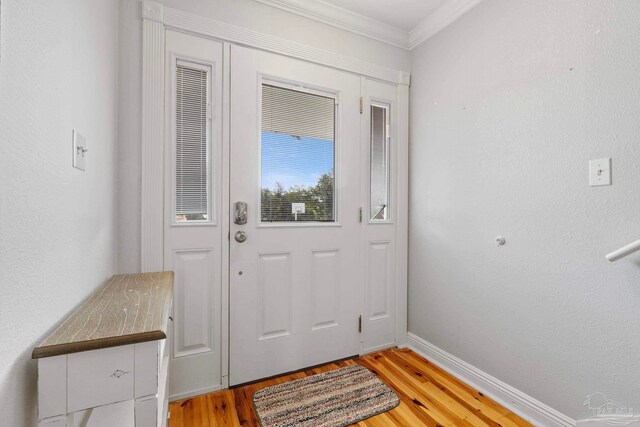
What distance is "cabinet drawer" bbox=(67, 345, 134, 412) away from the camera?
73cm

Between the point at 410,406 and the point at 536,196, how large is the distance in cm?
132

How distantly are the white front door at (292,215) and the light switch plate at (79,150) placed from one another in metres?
0.76

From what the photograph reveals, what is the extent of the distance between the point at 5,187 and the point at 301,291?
1.56 metres

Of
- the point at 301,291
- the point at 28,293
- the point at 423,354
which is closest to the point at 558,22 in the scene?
the point at 301,291

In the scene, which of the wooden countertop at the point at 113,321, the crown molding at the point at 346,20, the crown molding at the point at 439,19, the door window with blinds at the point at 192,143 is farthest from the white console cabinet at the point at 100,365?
the crown molding at the point at 439,19

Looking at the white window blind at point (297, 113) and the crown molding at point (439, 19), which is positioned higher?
the crown molding at point (439, 19)

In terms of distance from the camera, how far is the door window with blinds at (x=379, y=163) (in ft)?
7.22

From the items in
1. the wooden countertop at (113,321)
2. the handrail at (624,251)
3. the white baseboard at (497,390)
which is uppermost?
the handrail at (624,251)

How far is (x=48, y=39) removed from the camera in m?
0.79

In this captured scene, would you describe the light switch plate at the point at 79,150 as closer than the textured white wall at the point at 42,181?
No

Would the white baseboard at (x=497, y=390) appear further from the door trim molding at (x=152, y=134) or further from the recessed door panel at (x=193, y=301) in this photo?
the door trim molding at (x=152, y=134)

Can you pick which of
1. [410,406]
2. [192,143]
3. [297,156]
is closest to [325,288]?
[410,406]

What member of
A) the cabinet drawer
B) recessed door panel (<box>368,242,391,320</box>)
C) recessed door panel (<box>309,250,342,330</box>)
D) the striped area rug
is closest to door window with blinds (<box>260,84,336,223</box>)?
recessed door panel (<box>309,250,342,330</box>)

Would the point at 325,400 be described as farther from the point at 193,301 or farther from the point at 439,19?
the point at 439,19
